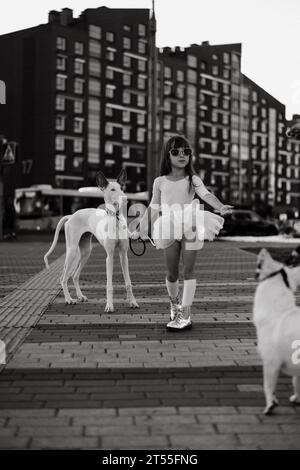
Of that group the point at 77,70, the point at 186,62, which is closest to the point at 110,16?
the point at 77,70

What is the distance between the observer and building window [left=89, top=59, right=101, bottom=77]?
87.3 meters

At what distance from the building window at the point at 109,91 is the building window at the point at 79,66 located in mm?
4899

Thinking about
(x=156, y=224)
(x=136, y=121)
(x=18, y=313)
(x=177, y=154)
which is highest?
(x=136, y=121)

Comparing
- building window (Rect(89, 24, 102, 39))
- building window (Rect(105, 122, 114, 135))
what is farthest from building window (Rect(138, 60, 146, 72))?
building window (Rect(105, 122, 114, 135))

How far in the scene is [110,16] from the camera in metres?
89.8

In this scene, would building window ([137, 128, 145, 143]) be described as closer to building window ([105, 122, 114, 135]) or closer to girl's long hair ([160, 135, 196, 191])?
building window ([105, 122, 114, 135])

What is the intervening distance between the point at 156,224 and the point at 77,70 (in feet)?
267

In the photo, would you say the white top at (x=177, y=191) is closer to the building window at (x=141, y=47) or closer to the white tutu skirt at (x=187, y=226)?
the white tutu skirt at (x=187, y=226)

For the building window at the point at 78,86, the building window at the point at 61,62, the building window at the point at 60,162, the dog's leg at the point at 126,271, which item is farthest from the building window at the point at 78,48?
the dog's leg at the point at 126,271

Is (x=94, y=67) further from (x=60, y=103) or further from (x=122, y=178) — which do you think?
(x=122, y=178)

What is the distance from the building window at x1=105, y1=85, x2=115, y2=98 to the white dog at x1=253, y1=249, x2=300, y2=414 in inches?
3472

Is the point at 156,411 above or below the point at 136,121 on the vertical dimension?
below

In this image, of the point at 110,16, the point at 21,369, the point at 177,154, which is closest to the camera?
the point at 21,369

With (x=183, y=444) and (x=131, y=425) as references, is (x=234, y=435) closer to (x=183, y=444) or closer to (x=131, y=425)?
(x=183, y=444)
